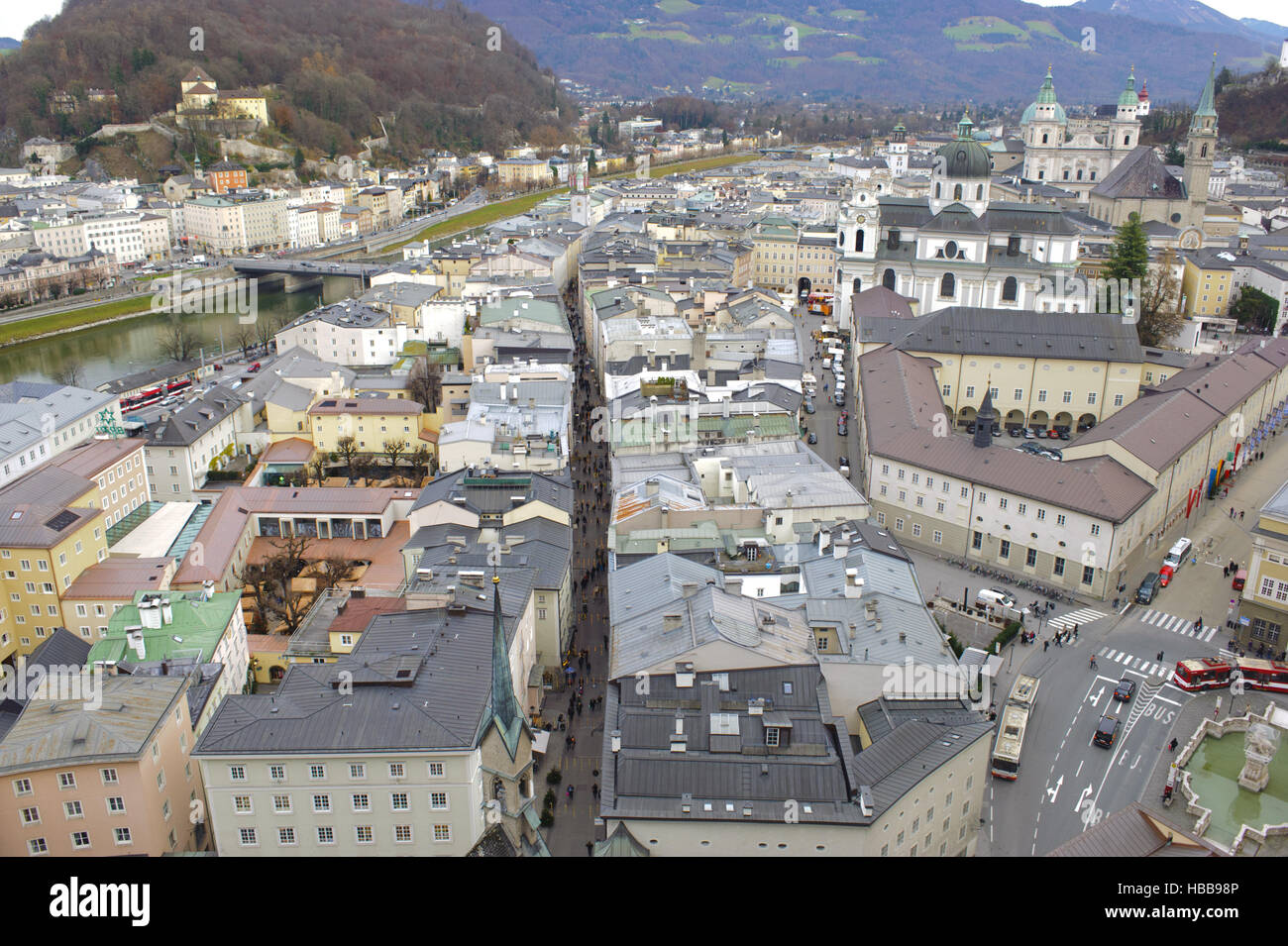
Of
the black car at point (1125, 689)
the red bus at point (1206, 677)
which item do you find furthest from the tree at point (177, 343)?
the red bus at point (1206, 677)

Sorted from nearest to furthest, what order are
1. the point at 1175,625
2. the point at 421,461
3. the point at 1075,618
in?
the point at 1175,625, the point at 1075,618, the point at 421,461

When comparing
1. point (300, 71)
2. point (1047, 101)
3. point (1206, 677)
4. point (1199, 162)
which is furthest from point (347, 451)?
point (300, 71)

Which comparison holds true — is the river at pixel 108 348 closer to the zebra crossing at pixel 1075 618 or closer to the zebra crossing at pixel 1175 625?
the zebra crossing at pixel 1075 618

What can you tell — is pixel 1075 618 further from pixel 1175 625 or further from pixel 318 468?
pixel 318 468

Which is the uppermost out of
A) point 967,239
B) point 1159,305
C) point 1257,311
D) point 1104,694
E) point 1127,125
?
point 1127,125

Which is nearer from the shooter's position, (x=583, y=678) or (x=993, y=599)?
(x=583, y=678)

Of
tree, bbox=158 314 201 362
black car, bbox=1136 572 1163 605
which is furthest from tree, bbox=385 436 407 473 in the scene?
black car, bbox=1136 572 1163 605

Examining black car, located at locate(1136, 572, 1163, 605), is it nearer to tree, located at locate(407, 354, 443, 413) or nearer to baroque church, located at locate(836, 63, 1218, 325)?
baroque church, located at locate(836, 63, 1218, 325)
